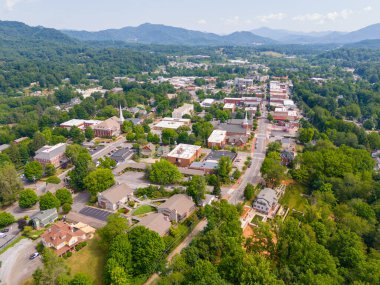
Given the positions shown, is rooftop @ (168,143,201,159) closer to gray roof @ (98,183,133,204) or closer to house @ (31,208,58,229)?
gray roof @ (98,183,133,204)

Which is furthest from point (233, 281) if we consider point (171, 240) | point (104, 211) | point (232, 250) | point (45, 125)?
point (45, 125)

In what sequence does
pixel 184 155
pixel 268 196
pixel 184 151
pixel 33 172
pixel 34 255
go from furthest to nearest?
pixel 184 151 → pixel 184 155 → pixel 33 172 → pixel 268 196 → pixel 34 255

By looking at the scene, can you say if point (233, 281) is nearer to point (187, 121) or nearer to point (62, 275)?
point (62, 275)

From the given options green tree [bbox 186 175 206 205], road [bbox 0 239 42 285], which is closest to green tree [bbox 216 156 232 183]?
green tree [bbox 186 175 206 205]

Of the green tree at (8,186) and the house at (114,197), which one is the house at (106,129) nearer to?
the green tree at (8,186)

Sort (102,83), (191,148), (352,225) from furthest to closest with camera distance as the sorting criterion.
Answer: (102,83) → (191,148) → (352,225)

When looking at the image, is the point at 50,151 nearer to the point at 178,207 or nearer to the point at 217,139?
the point at 178,207

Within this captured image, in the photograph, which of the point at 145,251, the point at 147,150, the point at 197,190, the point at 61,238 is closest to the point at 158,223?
the point at 145,251
